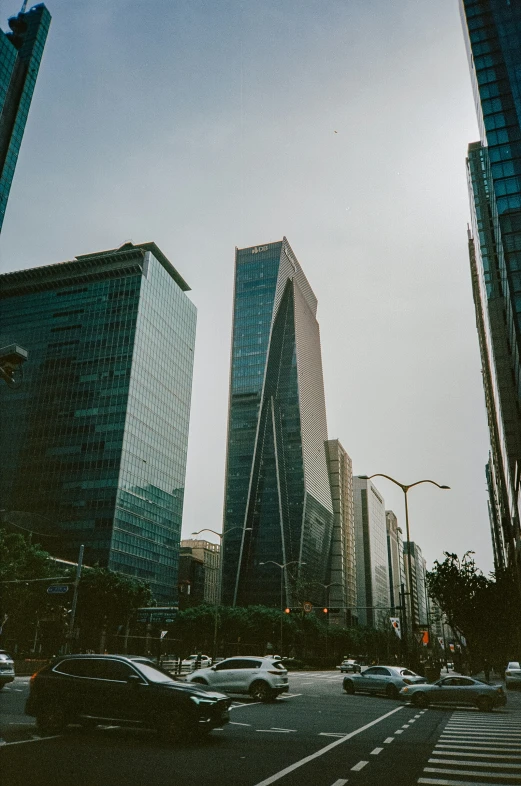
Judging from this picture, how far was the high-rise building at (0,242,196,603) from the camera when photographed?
363 feet

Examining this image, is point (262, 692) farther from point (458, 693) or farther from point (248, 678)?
point (458, 693)

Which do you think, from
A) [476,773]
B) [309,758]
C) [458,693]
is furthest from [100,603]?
[476,773]

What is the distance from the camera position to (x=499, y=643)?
49.2 meters

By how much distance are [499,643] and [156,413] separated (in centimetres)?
9221

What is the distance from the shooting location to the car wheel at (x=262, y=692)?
23.5 meters

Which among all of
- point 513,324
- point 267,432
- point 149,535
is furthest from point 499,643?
point 267,432

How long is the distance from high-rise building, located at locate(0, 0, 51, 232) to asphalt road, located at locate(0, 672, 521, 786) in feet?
228

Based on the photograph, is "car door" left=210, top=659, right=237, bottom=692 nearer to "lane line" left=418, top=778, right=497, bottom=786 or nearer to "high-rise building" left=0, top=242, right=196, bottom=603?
"lane line" left=418, top=778, right=497, bottom=786

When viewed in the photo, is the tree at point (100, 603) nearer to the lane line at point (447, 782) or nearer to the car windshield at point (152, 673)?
the car windshield at point (152, 673)

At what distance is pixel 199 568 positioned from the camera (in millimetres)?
173875

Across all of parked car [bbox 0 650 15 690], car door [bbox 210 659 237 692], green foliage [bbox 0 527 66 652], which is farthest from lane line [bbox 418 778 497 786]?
green foliage [bbox 0 527 66 652]

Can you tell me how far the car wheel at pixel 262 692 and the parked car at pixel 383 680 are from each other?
8.58 metres

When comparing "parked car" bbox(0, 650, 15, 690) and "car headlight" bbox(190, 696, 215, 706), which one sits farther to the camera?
"parked car" bbox(0, 650, 15, 690)

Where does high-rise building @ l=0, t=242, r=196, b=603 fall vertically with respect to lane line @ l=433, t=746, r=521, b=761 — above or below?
above
